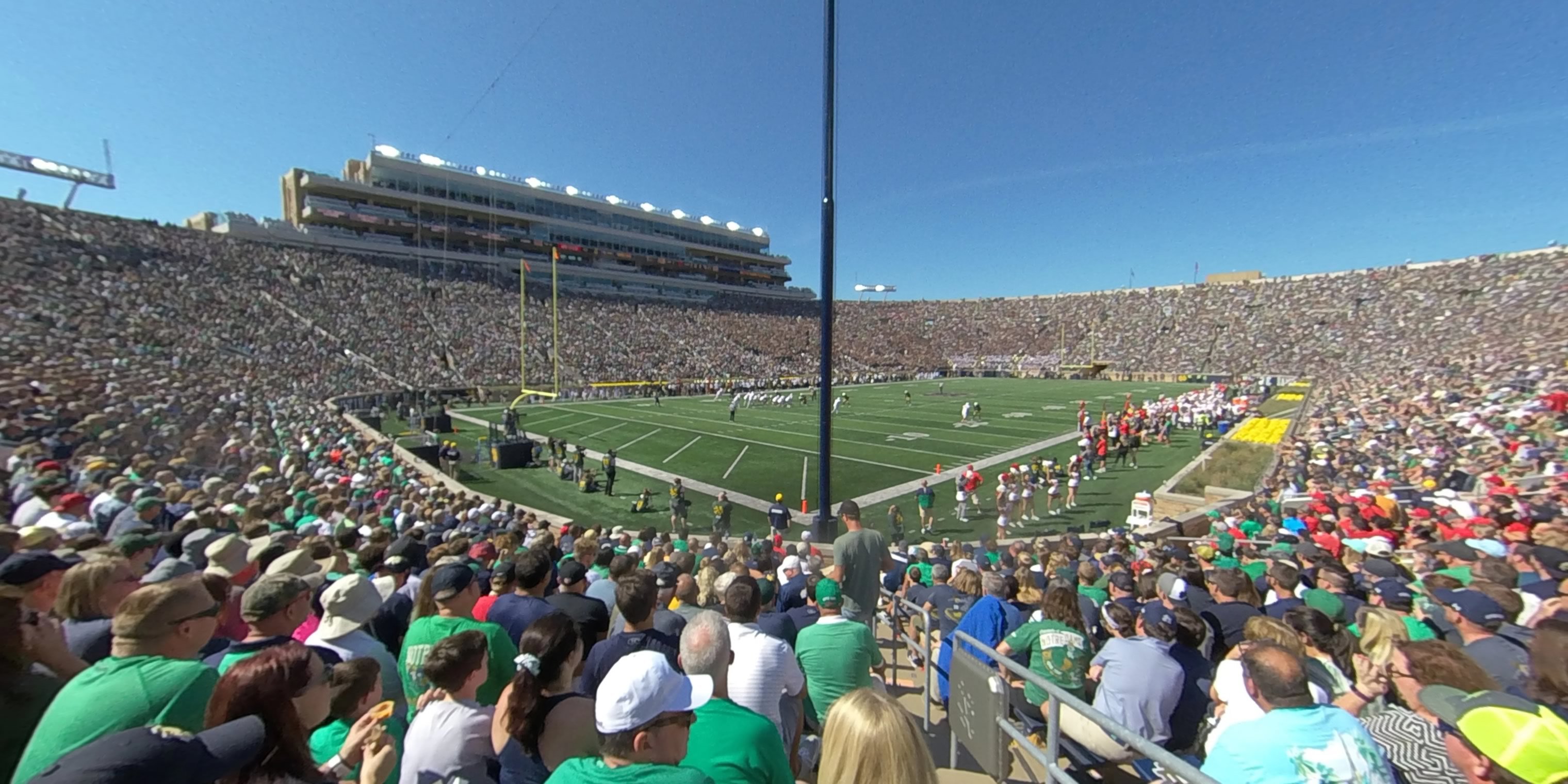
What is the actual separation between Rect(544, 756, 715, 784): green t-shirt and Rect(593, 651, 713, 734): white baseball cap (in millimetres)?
99

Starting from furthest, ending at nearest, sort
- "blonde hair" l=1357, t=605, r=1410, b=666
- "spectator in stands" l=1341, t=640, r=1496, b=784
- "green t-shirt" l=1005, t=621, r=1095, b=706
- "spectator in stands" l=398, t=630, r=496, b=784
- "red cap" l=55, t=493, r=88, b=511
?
"red cap" l=55, t=493, r=88, b=511 < "green t-shirt" l=1005, t=621, r=1095, b=706 < "blonde hair" l=1357, t=605, r=1410, b=666 < "spectator in stands" l=1341, t=640, r=1496, b=784 < "spectator in stands" l=398, t=630, r=496, b=784

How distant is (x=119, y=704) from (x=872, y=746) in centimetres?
249

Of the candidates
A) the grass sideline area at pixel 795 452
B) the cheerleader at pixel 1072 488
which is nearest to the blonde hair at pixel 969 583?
the grass sideline area at pixel 795 452

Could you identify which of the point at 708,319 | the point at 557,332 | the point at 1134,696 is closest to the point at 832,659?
the point at 1134,696

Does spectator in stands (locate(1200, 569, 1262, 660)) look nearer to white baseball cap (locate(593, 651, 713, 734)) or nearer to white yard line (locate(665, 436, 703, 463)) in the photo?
white baseball cap (locate(593, 651, 713, 734))

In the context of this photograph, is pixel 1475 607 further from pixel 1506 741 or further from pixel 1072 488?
pixel 1072 488

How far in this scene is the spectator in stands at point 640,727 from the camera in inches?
73.1

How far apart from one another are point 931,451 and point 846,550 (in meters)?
18.9

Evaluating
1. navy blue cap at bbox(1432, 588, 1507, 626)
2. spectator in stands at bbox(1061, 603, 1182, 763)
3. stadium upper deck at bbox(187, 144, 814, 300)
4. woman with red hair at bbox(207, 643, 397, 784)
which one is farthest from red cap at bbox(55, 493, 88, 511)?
stadium upper deck at bbox(187, 144, 814, 300)

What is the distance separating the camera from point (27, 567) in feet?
11.3

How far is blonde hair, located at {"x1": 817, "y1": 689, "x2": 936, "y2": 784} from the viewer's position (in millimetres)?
1797

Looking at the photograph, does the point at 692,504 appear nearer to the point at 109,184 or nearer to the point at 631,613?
the point at 631,613

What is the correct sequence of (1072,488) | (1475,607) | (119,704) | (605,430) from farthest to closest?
(605,430) → (1072,488) → (1475,607) → (119,704)

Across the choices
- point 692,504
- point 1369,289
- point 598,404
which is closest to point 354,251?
point 598,404
